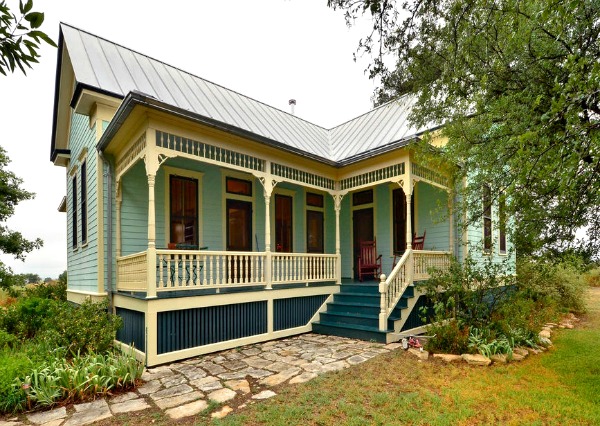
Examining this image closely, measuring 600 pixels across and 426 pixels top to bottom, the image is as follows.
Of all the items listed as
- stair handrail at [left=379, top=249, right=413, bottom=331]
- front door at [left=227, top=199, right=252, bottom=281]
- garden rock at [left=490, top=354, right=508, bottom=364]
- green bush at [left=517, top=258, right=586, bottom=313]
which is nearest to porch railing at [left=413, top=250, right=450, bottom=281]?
stair handrail at [left=379, top=249, right=413, bottom=331]

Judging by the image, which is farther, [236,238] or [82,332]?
[236,238]

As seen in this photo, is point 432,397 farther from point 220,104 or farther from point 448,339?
point 220,104

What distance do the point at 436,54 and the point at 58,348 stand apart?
20.9 ft

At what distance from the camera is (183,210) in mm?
7465

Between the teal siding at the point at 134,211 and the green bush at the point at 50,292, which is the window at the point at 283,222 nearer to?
the teal siding at the point at 134,211

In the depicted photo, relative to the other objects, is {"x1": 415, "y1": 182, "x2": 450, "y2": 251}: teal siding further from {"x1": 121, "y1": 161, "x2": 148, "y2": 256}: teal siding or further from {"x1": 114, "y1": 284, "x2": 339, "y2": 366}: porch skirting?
{"x1": 121, "y1": 161, "x2": 148, "y2": 256}: teal siding

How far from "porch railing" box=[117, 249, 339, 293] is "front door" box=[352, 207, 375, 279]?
2217mm

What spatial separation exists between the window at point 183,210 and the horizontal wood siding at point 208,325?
80.7 inches

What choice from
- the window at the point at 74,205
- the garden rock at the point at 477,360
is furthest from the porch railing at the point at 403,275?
the window at the point at 74,205

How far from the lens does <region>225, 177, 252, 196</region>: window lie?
328 inches

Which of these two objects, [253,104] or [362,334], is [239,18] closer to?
[362,334]

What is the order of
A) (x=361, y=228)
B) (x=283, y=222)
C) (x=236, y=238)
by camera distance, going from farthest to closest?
1. (x=361, y=228)
2. (x=283, y=222)
3. (x=236, y=238)

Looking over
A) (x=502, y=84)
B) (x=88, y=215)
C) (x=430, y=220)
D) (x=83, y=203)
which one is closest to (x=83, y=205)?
(x=83, y=203)

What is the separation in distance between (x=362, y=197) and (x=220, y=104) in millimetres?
4766
